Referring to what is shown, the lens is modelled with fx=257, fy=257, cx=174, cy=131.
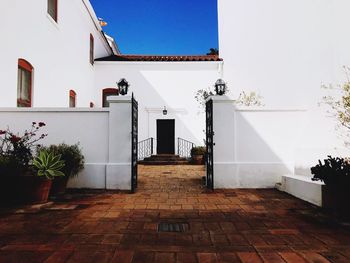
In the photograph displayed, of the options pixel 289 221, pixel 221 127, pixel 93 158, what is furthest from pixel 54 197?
pixel 289 221

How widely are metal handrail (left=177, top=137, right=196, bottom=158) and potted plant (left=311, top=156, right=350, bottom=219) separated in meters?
9.93

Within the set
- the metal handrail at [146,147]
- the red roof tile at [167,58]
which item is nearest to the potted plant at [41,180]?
the metal handrail at [146,147]

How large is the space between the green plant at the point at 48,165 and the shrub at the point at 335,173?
4202mm

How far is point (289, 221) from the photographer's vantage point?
341 centimetres

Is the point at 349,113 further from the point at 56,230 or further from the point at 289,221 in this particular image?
the point at 56,230

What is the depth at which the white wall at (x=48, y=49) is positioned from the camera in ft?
20.7

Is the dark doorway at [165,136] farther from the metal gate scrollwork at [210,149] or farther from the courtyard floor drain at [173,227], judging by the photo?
the courtyard floor drain at [173,227]

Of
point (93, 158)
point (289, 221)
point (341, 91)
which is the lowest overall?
point (289, 221)

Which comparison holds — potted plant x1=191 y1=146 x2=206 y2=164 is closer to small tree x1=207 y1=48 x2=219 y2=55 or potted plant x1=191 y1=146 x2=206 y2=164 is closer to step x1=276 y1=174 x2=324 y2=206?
step x1=276 y1=174 x2=324 y2=206

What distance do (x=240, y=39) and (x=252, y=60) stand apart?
6.18 ft

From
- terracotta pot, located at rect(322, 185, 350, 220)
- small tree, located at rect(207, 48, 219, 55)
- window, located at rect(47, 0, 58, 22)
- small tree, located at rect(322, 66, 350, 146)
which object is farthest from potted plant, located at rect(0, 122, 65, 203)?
small tree, located at rect(207, 48, 219, 55)

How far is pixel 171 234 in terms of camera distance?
2920 mm

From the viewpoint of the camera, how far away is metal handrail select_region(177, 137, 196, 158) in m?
13.7

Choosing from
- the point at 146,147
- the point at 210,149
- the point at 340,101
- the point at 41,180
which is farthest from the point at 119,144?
the point at 146,147
